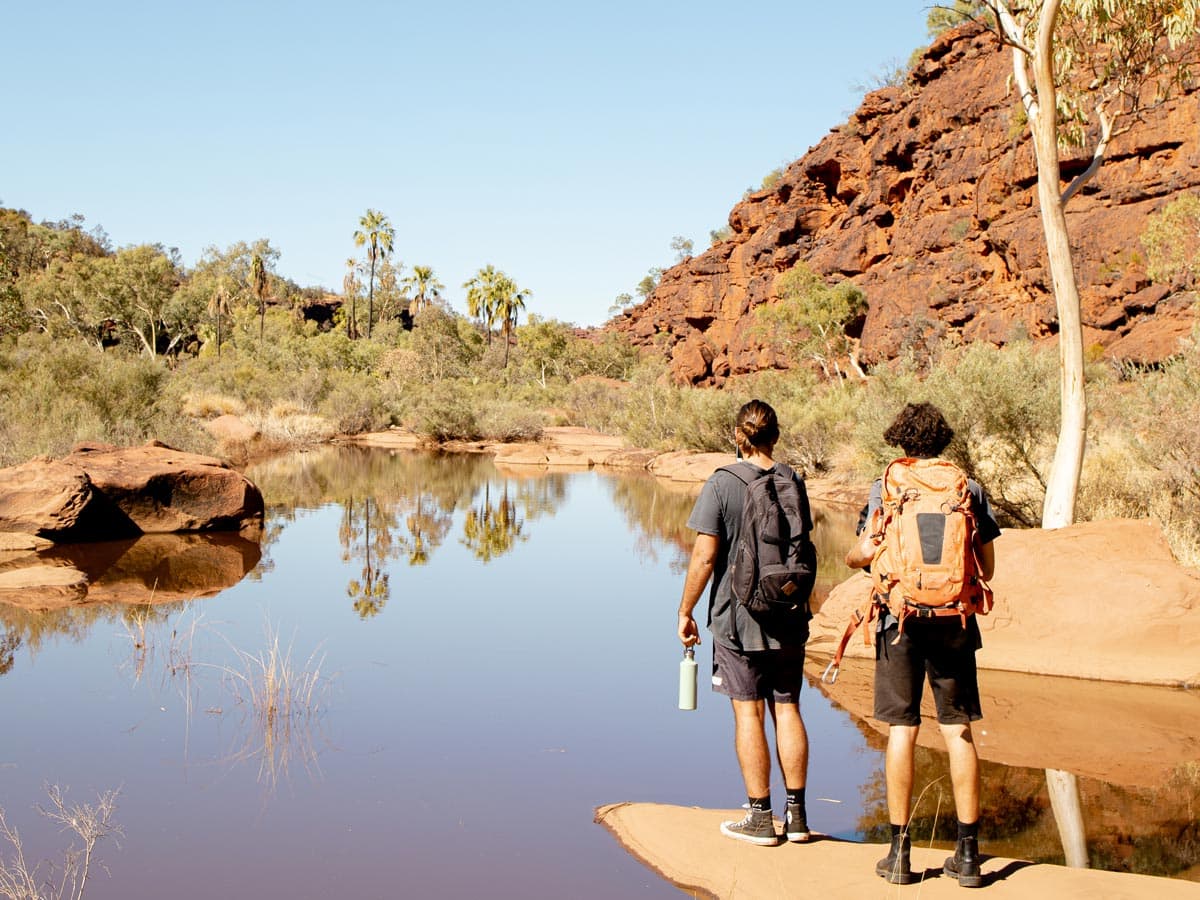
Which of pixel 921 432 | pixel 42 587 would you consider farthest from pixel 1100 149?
pixel 42 587

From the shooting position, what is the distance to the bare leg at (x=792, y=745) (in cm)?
471

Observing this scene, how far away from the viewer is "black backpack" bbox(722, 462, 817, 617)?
4547 mm

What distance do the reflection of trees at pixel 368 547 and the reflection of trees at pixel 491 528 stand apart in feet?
4.19

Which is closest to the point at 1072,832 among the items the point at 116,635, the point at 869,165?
the point at 116,635

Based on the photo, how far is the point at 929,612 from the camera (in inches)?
165

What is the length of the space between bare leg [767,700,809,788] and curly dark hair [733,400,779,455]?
120 centimetres

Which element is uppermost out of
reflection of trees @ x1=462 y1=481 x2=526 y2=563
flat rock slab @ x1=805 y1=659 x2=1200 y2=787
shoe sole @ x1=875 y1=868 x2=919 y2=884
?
reflection of trees @ x1=462 y1=481 x2=526 y2=563

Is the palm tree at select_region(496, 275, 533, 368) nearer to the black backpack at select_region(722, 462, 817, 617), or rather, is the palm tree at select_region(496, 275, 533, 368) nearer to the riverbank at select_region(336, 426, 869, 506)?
the riverbank at select_region(336, 426, 869, 506)

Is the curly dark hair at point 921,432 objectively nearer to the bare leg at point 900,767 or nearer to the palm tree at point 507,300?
the bare leg at point 900,767

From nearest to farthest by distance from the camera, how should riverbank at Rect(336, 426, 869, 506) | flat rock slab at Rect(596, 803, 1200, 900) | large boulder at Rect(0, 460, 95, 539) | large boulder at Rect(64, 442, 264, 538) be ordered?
flat rock slab at Rect(596, 803, 1200, 900) < large boulder at Rect(0, 460, 95, 539) < large boulder at Rect(64, 442, 264, 538) < riverbank at Rect(336, 426, 869, 506)

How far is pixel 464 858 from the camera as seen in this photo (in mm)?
4852

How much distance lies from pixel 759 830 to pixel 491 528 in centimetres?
1315

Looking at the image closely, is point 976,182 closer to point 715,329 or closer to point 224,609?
point 715,329

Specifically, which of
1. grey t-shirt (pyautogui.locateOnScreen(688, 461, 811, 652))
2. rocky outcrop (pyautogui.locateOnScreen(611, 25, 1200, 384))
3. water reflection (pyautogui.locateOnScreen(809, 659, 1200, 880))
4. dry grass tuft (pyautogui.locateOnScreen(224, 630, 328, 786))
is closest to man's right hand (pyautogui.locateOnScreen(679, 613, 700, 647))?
grey t-shirt (pyautogui.locateOnScreen(688, 461, 811, 652))
